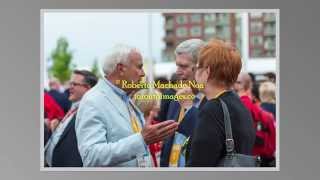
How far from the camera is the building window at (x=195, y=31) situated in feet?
16.9

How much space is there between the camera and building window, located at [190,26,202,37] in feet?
16.9

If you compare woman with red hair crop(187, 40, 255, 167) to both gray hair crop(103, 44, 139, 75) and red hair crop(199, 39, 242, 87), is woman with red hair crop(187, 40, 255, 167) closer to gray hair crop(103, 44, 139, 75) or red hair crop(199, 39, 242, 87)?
red hair crop(199, 39, 242, 87)

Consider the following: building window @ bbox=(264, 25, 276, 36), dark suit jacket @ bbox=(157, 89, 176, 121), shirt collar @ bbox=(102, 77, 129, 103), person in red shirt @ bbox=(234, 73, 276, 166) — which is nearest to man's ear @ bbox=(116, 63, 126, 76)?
shirt collar @ bbox=(102, 77, 129, 103)

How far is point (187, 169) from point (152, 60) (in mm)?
1097

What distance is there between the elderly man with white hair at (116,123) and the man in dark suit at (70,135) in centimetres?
6

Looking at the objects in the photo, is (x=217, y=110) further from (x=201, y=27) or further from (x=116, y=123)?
(x=116, y=123)

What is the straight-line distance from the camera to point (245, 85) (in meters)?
5.26

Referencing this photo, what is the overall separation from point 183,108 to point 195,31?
29.0 inches

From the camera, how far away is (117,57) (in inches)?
204

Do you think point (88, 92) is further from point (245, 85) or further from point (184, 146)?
point (245, 85)

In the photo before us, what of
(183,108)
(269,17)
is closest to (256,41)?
(269,17)

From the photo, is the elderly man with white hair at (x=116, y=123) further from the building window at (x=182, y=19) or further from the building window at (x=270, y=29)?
the building window at (x=270, y=29)

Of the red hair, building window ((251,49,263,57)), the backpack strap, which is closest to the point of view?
the backpack strap
